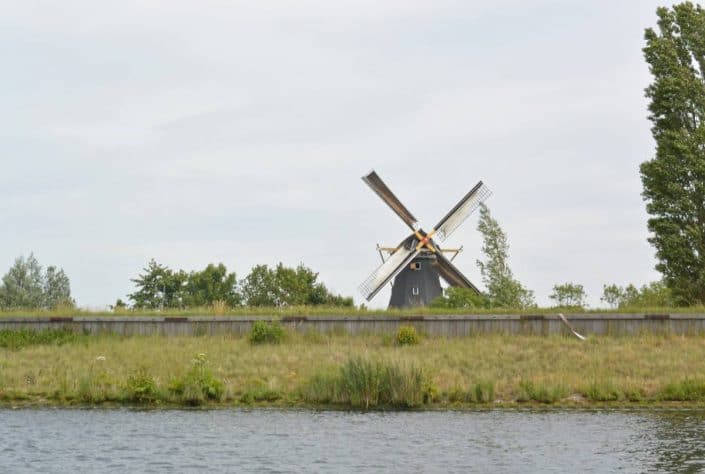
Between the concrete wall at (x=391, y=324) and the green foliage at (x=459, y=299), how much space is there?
12250 mm

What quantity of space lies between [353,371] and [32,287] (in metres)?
63.0

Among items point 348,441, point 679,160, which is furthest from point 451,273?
point 348,441

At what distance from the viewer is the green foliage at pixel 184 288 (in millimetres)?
77625

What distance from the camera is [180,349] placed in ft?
136

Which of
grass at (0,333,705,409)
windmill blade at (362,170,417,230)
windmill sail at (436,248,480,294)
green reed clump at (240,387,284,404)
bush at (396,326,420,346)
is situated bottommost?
green reed clump at (240,387,284,404)

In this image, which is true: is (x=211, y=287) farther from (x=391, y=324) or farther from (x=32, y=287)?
(x=391, y=324)

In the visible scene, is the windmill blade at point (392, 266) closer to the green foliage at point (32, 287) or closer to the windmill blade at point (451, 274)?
the windmill blade at point (451, 274)

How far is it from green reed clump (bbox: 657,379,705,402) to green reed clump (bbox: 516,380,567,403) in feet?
10.3

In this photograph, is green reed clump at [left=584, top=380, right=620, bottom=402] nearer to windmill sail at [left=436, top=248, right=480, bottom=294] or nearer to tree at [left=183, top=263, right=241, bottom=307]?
windmill sail at [left=436, top=248, right=480, bottom=294]

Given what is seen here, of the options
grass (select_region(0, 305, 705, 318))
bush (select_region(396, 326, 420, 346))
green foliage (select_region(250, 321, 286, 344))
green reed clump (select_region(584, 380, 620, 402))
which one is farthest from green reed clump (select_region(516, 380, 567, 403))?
Result: green foliage (select_region(250, 321, 286, 344))

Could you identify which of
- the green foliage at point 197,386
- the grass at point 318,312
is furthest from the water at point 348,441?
the grass at point 318,312

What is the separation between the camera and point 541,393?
3594 cm

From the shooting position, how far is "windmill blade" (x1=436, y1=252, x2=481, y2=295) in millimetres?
62875

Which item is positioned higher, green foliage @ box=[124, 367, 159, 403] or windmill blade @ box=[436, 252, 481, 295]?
windmill blade @ box=[436, 252, 481, 295]
